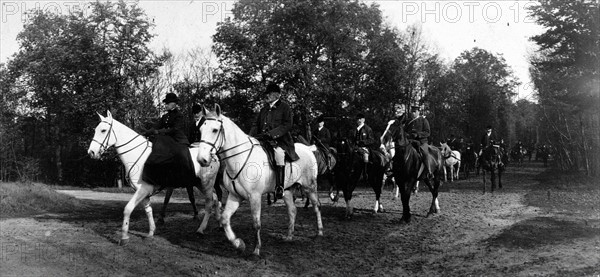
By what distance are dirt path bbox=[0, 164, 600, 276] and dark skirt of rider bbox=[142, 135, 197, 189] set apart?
1.20 m

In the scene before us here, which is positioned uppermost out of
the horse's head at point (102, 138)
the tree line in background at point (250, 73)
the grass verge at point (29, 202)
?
the tree line in background at point (250, 73)

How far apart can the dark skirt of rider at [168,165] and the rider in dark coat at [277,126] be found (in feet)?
6.08

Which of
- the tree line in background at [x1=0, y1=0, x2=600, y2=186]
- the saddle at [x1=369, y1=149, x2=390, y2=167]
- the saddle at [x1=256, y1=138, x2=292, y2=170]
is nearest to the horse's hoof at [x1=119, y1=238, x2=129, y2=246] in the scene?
the saddle at [x1=256, y1=138, x2=292, y2=170]

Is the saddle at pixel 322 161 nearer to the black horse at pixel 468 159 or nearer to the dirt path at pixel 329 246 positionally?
the dirt path at pixel 329 246

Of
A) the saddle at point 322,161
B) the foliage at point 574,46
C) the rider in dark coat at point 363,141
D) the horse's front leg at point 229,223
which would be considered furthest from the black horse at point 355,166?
the foliage at point 574,46

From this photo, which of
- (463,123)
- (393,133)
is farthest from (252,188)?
(463,123)

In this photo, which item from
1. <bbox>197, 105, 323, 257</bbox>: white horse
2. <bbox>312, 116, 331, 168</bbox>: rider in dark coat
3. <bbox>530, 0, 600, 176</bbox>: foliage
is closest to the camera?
<bbox>197, 105, 323, 257</bbox>: white horse

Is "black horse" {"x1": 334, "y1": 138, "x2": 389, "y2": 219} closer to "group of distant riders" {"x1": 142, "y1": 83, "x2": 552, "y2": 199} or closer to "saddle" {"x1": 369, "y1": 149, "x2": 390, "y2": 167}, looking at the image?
"saddle" {"x1": 369, "y1": 149, "x2": 390, "y2": 167}

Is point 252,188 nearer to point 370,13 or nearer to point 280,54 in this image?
point 280,54

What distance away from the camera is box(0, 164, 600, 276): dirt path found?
25.2ft

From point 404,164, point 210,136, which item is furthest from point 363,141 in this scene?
point 210,136

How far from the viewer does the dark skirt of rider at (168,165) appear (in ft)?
31.8

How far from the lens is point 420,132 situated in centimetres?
1320

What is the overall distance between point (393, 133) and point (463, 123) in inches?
1716
